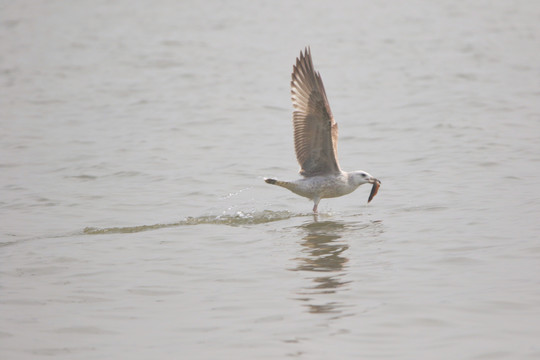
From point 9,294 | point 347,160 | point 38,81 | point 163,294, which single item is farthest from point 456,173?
point 38,81

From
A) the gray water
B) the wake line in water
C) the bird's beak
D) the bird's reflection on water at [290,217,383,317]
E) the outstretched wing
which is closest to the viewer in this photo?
the gray water

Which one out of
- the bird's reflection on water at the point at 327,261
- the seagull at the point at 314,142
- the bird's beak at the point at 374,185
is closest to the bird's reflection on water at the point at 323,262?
the bird's reflection on water at the point at 327,261

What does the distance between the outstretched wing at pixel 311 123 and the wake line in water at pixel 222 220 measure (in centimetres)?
63

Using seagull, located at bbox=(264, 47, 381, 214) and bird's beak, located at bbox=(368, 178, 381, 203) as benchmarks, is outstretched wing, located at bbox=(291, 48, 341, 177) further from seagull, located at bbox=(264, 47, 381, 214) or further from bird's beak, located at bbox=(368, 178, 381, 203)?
bird's beak, located at bbox=(368, 178, 381, 203)

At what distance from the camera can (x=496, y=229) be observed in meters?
8.69

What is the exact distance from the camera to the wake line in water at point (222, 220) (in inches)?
365

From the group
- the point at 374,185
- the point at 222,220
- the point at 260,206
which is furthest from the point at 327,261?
the point at 260,206

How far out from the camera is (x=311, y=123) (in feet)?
31.6

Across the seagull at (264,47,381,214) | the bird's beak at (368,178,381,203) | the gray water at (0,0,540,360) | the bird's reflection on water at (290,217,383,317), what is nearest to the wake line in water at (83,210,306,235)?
the gray water at (0,0,540,360)

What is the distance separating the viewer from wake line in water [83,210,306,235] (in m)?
9.28

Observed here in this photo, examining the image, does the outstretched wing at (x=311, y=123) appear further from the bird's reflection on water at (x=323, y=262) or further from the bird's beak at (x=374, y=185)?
the bird's reflection on water at (x=323, y=262)

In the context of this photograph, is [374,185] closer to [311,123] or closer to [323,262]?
[311,123]

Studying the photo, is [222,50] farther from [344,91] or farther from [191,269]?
[191,269]

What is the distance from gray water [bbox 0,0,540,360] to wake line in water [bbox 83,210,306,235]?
4cm
